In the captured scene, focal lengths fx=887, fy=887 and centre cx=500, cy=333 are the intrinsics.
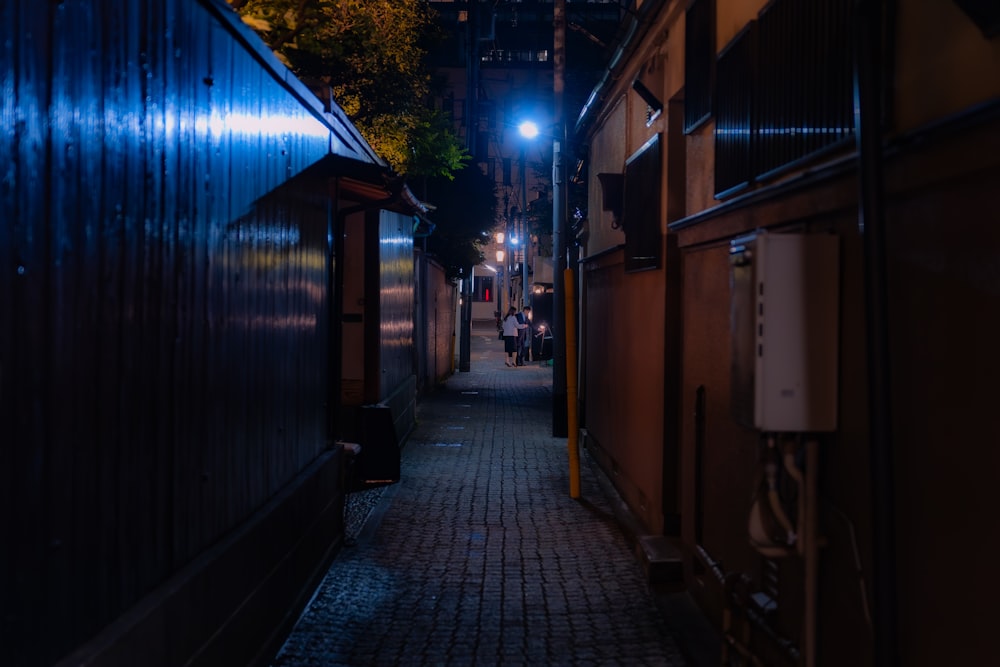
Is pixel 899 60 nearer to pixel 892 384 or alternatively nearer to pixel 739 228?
pixel 892 384

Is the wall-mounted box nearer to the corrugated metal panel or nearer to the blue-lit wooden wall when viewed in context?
the blue-lit wooden wall

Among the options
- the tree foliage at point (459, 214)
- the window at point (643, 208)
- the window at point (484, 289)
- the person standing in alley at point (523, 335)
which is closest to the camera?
the window at point (643, 208)

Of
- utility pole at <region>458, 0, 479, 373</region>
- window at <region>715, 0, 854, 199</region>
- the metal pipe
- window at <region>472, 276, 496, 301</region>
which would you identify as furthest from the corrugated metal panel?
window at <region>472, 276, 496, 301</region>

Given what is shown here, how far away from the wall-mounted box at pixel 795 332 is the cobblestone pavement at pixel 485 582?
2.58m

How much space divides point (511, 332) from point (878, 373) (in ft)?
94.1

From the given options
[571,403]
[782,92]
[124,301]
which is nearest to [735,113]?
[782,92]

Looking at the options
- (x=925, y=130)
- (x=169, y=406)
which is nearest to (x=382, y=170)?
(x=169, y=406)

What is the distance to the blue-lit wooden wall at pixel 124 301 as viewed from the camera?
2.90m

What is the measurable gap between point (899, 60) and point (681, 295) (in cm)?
479

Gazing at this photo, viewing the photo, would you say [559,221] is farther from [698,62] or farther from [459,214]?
[459,214]

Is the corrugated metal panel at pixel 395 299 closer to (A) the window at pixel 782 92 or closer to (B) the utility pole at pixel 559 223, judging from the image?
(B) the utility pole at pixel 559 223

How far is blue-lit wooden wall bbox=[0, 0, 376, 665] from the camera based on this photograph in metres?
2.90

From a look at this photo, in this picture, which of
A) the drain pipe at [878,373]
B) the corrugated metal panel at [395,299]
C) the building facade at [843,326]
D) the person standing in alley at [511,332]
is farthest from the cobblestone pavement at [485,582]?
the person standing in alley at [511,332]

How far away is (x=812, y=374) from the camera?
4.44m
